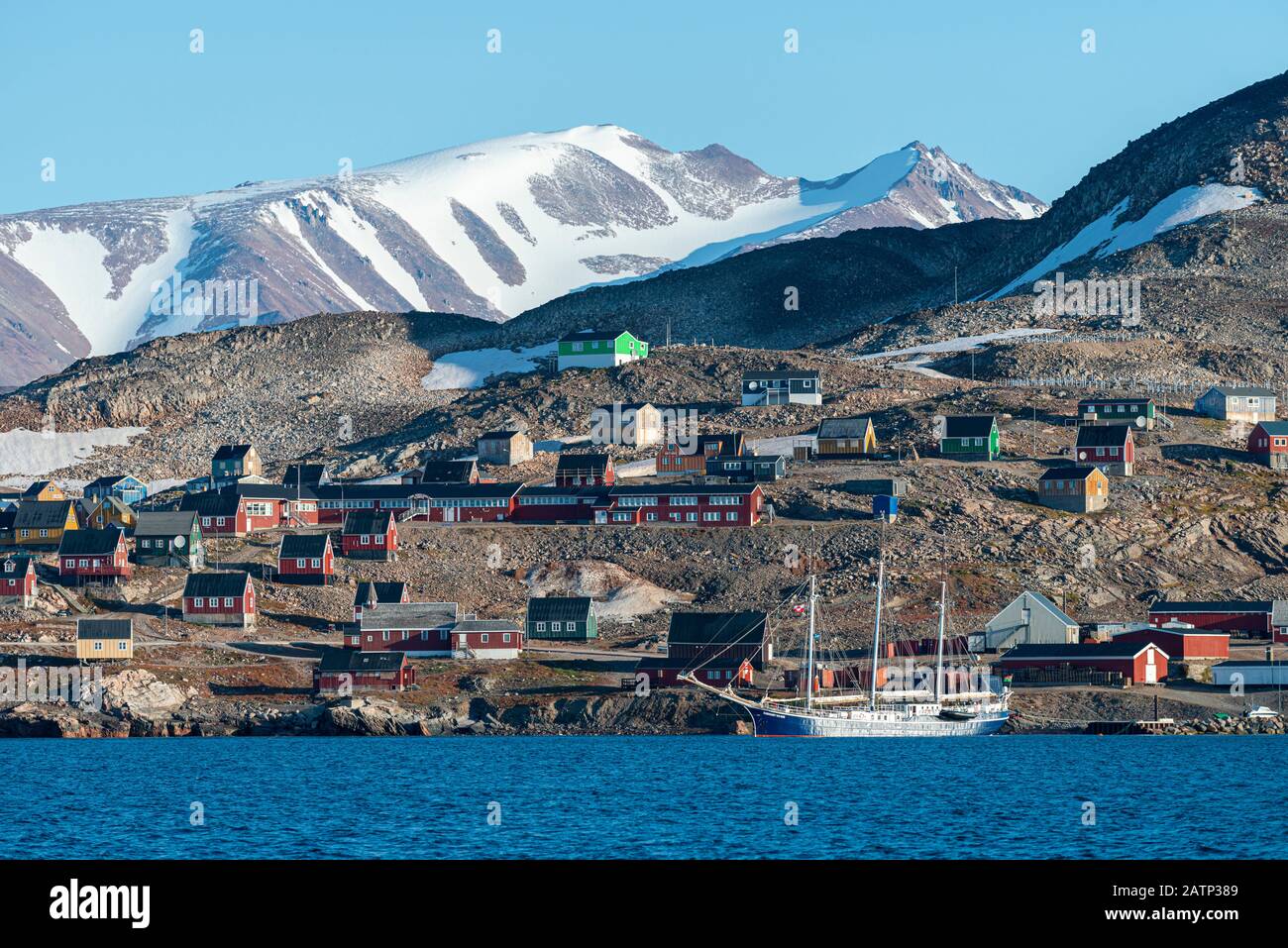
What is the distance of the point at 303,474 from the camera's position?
160500mm

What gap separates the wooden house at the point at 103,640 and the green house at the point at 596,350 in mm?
91410

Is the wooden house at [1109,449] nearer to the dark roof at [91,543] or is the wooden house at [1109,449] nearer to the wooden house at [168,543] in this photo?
the wooden house at [168,543]

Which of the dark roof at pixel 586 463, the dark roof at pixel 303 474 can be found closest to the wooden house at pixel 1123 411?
the dark roof at pixel 586 463

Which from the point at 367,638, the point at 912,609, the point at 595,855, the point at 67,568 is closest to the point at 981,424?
the point at 912,609

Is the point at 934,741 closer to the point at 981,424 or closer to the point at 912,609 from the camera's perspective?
the point at 912,609

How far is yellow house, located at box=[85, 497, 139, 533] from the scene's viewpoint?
13350 cm

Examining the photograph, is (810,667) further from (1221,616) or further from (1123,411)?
(1123,411)

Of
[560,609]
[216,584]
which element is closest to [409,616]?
[560,609]

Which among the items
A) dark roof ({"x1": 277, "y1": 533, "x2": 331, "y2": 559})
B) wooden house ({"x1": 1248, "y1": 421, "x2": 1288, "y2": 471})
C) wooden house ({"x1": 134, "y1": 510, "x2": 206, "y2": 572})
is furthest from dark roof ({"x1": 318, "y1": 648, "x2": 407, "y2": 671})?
wooden house ({"x1": 1248, "y1": 421, "x2": 1288, "y2": 471})

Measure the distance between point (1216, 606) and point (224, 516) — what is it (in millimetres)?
65469

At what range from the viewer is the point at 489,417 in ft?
581

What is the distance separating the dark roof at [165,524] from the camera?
12625 cm

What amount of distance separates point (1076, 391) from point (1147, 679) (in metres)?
67.5
